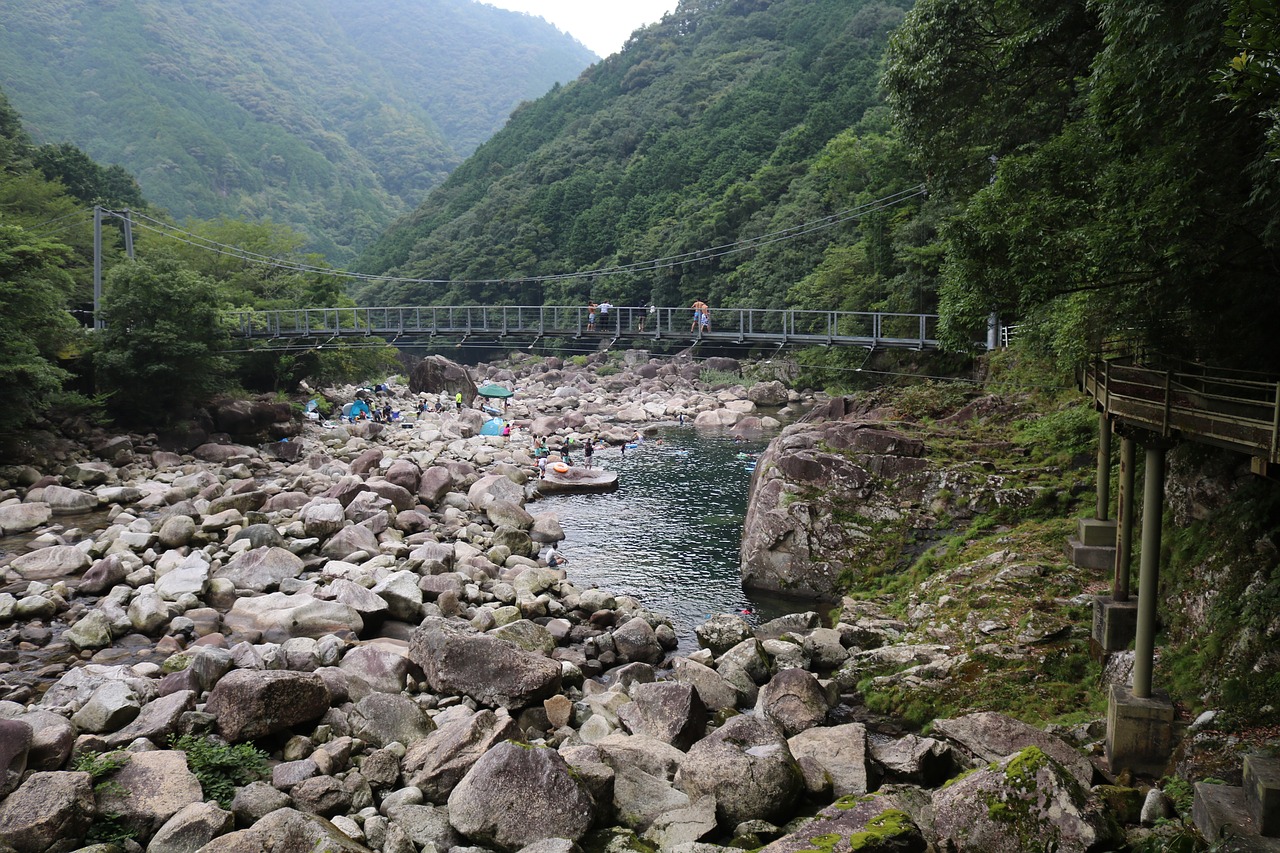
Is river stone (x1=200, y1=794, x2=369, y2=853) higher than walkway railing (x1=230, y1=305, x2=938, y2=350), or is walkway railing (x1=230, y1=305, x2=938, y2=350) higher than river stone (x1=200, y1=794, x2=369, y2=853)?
walkway railing (x1=230, y1=305, x2=938, y2=350)

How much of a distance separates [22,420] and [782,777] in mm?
19640

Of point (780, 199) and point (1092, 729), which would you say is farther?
point (780, 199)

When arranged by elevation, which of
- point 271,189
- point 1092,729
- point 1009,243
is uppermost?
point 271,189

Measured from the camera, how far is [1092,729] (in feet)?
25.4

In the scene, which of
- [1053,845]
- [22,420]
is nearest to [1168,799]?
[1053,845]

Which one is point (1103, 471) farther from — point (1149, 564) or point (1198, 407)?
point (1198, 407)

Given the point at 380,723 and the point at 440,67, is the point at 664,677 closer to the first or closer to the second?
the point at 380,723

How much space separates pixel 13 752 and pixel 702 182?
54091 mm

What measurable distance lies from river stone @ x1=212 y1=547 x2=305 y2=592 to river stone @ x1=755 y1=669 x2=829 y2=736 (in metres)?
7.84

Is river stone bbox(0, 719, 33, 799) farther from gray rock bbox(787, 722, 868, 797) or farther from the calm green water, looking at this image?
the calm green water

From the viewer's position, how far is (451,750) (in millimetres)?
7723

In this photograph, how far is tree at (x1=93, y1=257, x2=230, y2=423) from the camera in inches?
912

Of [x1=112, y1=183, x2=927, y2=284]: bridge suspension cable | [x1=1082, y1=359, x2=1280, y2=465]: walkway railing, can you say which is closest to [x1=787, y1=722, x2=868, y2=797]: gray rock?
[x1=1082, y1=359, x2=1280, y2=465]: walkway railing

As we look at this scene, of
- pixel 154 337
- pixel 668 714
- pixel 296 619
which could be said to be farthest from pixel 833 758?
pixel 154 337
